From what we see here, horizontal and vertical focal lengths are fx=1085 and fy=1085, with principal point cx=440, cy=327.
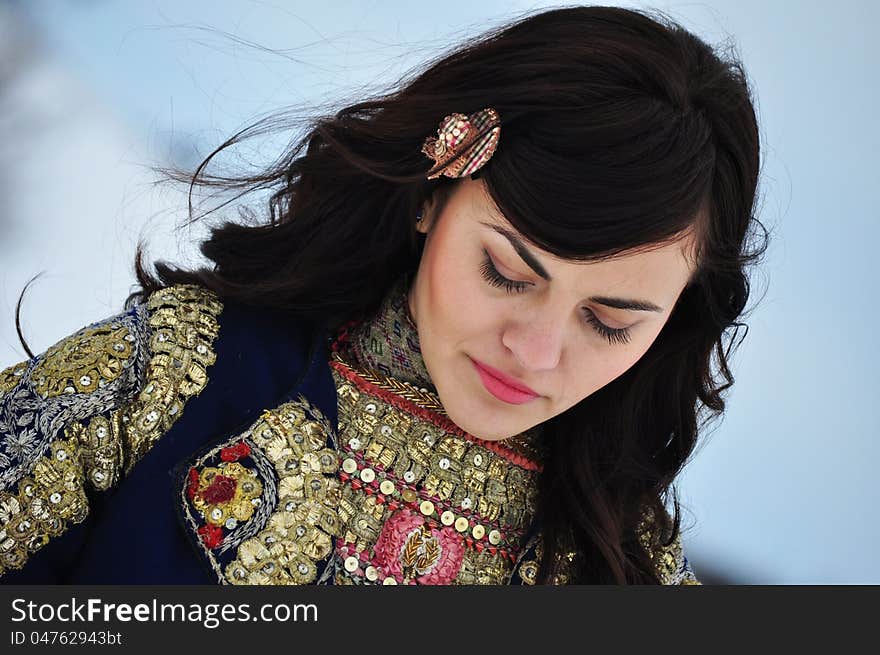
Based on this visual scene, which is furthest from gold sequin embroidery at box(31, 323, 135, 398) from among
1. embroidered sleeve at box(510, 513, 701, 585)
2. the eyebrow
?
embroidered sleeve at box(510, 513, 701, 585)

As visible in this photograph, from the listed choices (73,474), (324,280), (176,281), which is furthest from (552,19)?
(73,474)

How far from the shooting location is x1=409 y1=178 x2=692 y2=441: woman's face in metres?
1.55

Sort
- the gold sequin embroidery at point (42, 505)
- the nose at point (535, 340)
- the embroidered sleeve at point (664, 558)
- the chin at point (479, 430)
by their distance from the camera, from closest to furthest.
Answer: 1. the gold sequin embroidery at point (42, 505)
2. the nose at point (535, 340)
3. the chin at point (479, 430)
4. the embroidered sleeve at point (664, 558)

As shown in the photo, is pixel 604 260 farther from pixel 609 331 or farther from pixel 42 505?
pixel 42 505

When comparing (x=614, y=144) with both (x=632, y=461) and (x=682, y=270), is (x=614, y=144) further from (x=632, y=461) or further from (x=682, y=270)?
(x=632, y=461)

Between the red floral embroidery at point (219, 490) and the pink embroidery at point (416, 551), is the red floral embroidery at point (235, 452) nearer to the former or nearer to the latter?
the red floral embroidery at point (219, 490)

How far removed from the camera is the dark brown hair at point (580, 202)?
1.54 m

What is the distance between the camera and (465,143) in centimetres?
162

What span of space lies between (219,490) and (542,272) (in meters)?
0.56

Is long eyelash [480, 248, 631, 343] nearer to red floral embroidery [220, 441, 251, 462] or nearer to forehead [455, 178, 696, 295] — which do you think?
forehead [455, 178, 696, 295]

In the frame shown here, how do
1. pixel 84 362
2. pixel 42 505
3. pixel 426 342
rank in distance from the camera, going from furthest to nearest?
pixel 426 342
pixel 84 362
pixel 42 505

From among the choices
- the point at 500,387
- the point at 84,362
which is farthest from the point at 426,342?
the point at 84,362

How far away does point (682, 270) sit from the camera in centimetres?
164

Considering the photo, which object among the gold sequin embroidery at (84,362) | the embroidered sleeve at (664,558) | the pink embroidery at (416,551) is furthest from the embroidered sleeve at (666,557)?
the gold sequin embroidery at (84,362)
